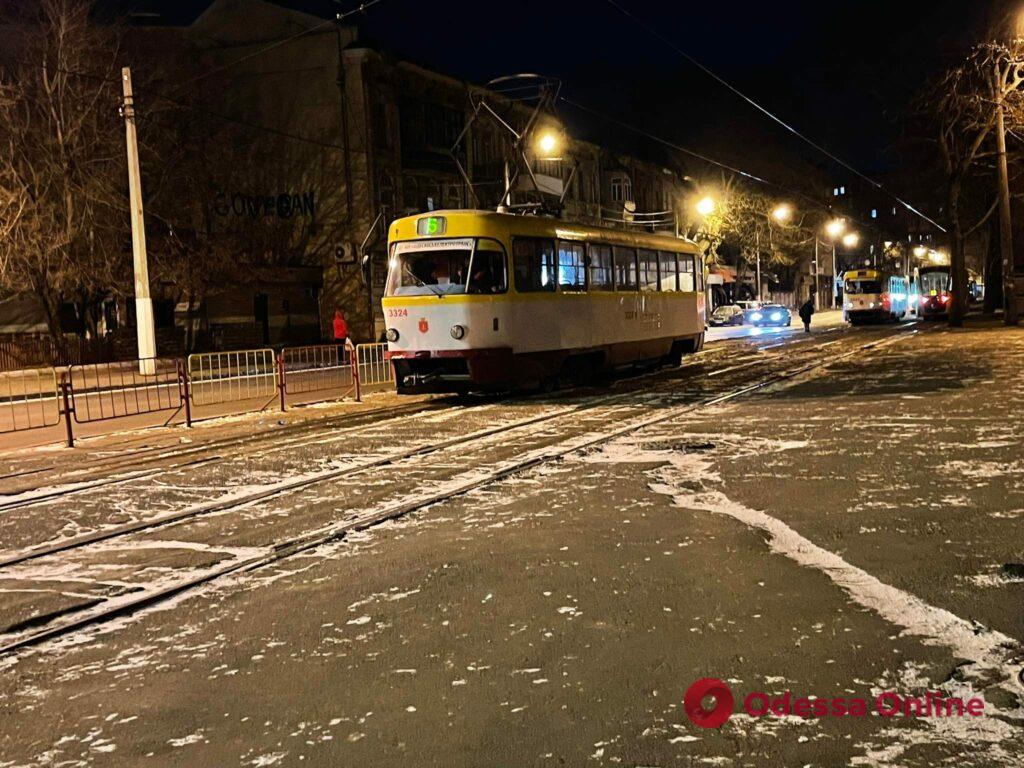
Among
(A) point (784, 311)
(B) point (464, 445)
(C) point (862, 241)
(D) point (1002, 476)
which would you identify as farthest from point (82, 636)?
(C) point (862, 241)

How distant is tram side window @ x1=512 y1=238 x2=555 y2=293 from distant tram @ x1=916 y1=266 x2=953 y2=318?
4609 centimetres

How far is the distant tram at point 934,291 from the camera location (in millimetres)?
56500

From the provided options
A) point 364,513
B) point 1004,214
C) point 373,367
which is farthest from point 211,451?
point 1004,214

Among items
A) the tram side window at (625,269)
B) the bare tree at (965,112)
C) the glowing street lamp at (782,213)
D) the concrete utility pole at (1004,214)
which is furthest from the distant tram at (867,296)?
the tram side window at (625,269)

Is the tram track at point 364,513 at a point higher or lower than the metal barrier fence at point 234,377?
lower

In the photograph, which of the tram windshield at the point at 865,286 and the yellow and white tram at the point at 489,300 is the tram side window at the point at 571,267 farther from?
the tram windshield at the point at 865,286

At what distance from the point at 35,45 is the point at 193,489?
954 inches

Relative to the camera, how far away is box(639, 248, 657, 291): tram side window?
69.1ft

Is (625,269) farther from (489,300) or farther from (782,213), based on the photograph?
(782,213)

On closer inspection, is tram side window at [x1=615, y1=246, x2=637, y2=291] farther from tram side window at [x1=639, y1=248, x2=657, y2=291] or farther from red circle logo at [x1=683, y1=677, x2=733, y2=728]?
red circle logo at [x1=683, y1=677, x2=733, y2=728]

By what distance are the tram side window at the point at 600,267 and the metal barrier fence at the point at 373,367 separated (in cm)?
560

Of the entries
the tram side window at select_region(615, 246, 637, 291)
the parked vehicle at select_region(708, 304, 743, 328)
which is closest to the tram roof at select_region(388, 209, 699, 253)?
the tram side window at select_region(615, 246, 637, 291)

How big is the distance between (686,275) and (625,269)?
405 centimetres

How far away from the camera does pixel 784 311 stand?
171 feet
